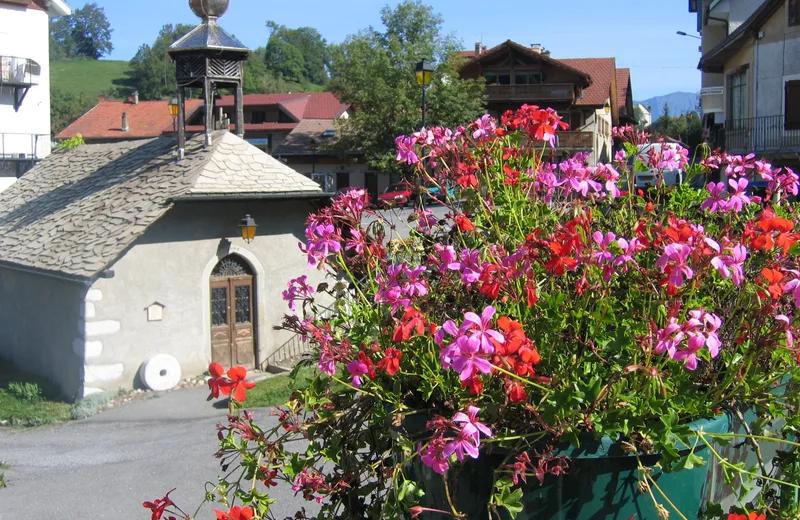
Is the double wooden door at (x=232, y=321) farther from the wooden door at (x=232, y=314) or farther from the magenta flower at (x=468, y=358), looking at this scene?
the magenta flower at (x=468, y=358)

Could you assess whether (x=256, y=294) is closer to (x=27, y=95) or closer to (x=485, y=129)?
(x=485, y=129)

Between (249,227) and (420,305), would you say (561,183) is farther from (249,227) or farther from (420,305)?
(249,227)

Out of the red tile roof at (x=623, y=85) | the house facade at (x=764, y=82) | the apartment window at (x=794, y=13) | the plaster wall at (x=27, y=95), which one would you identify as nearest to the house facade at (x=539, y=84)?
the red tile roof at (x=623, y=85)

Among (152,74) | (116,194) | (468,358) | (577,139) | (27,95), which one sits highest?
(152,74)

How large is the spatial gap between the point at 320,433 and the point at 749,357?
108 centimetres

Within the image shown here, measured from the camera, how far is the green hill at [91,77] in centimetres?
11275

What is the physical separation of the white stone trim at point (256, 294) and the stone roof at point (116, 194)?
1313 mm

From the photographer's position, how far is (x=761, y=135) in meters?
26.2

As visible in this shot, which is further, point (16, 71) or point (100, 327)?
point (16, 71)

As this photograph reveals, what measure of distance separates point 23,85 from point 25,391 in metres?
27.1

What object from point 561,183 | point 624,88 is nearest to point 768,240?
point 561,183

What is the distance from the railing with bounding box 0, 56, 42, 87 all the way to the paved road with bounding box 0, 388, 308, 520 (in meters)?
28.0

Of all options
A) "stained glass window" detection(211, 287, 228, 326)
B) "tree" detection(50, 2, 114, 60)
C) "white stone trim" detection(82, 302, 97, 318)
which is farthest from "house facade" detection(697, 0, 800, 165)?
"tree" detection(50, 2, 114, 60)

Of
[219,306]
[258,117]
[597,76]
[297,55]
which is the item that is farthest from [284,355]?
[297,55]
